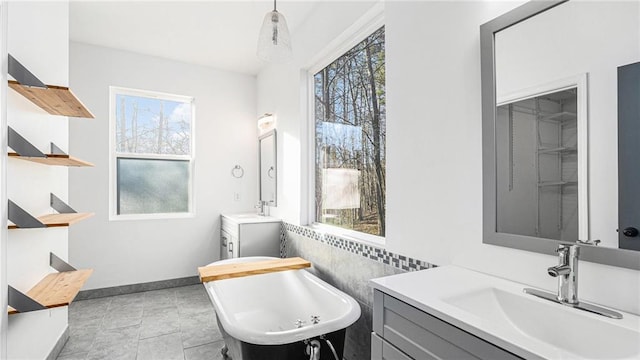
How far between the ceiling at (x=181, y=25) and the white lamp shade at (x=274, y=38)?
947mm

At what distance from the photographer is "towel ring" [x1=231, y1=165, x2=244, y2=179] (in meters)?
4.16

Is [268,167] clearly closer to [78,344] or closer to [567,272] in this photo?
[78,344]

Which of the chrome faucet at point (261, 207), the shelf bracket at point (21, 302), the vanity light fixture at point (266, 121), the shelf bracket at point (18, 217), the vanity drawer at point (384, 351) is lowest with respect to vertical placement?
the vanity drawer at point (384, 351)

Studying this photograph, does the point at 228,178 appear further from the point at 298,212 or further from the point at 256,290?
the point at 256,290

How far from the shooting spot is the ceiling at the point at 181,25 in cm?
271

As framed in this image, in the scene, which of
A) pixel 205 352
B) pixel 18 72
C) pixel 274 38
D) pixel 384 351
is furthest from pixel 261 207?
pixel 384 351

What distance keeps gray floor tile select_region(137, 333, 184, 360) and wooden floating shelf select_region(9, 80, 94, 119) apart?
1794 millimetres

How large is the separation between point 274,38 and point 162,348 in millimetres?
2447

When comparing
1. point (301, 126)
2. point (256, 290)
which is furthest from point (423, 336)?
point (301, 126)

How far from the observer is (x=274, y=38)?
6.19ft

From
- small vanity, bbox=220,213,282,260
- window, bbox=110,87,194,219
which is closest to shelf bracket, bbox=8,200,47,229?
small vanity, bbox=220,213,282,260

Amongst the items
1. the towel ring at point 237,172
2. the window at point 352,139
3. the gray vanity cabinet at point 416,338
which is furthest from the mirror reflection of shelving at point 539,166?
the towel ring at point 237,172

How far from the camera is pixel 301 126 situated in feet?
9.91

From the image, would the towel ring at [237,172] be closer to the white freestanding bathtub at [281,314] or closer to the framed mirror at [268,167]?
the framed mirror at [268,167]
